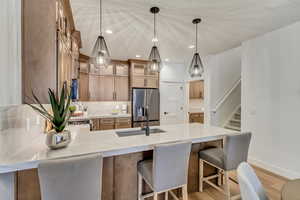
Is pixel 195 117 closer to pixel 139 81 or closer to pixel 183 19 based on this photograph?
pixel 139 81

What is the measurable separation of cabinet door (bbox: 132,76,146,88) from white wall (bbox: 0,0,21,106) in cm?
370

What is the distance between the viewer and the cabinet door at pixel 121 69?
476cm

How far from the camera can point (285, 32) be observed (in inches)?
99.0

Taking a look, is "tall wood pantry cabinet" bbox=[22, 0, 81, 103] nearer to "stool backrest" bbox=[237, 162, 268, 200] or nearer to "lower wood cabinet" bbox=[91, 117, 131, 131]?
"stool backrest" bbox=[237, 162, 268, 200]

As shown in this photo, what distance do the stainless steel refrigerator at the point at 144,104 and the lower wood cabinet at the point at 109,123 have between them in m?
0.25

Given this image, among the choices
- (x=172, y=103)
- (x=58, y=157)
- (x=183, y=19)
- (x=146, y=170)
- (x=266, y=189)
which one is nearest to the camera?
(x=58, y=157)

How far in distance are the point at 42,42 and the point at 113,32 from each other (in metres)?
1.71

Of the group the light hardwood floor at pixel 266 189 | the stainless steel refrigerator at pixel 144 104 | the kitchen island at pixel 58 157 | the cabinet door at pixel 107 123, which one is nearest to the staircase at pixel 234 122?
the light hardwood floor at pixel 266 189

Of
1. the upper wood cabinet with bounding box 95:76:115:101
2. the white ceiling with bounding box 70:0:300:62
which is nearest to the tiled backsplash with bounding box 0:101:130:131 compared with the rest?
the white ceiling with bounding box 70:0:300:62

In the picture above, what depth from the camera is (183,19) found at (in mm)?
2285

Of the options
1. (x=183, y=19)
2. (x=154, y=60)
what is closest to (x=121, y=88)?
(x=154, y=60)

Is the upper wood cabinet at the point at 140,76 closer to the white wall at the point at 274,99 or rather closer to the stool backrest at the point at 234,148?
the white wall at the point at 274,99

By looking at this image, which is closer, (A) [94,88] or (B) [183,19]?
(B) [183,19]

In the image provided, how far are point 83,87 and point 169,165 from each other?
12.3 feet
